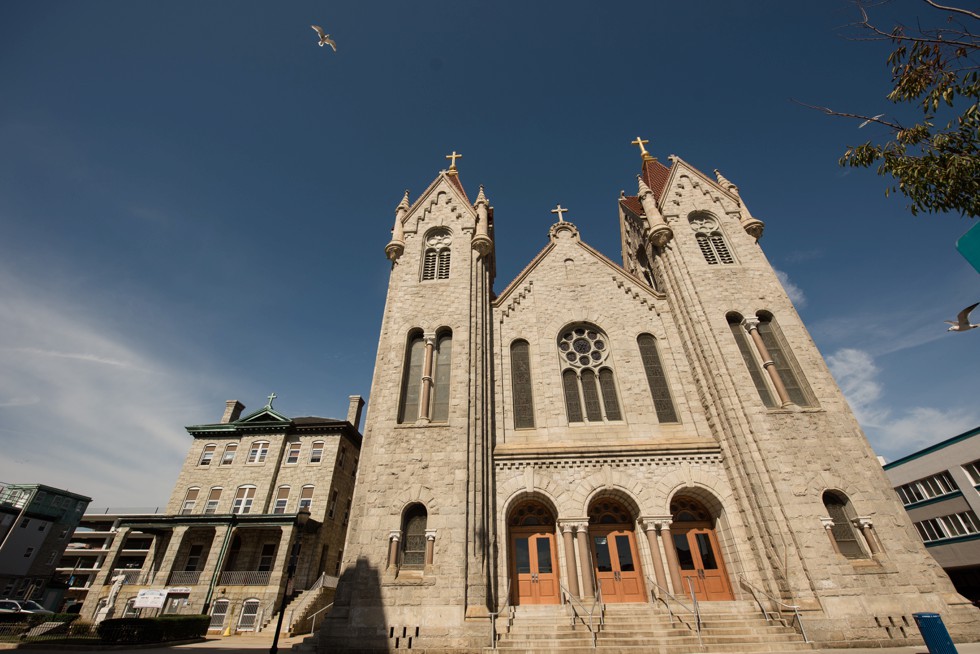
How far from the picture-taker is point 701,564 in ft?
47.2

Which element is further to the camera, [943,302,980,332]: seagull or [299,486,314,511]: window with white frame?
[299,486,314,511]: window with white frame

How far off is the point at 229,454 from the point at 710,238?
104 feet

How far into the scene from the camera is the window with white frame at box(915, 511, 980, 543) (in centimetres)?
2561

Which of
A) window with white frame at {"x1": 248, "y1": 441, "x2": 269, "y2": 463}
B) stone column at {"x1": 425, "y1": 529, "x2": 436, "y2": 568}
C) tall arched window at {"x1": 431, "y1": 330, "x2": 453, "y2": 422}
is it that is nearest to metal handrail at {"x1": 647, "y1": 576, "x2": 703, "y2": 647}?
stone column at {"x1": 425, "y1": 529, "x2": 436, "y2": 568}

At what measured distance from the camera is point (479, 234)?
66.9 feet

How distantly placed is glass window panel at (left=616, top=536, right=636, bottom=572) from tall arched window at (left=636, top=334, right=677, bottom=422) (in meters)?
4.62

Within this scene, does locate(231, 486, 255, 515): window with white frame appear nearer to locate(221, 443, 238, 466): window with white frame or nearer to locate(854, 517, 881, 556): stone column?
locate(221, 443, 238, 466): window with white frame

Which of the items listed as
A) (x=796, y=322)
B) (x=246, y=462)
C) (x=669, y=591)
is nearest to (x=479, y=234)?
(x=796, y=322)

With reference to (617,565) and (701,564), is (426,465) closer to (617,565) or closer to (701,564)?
(617,565)

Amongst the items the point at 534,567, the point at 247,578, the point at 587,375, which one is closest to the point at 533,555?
the point at 534,567

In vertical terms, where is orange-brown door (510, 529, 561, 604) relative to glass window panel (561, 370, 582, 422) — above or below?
below

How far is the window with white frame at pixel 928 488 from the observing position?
27.3 m

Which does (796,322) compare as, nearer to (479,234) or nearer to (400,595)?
(479,234)

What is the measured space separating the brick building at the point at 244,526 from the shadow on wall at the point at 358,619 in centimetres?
1003
